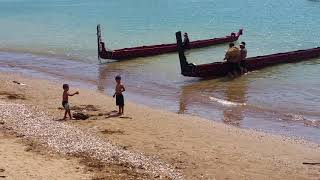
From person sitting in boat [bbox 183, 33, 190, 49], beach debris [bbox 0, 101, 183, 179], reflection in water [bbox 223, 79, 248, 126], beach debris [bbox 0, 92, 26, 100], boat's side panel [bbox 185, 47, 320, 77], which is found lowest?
reflection in water [bbox 223, 79, 248, 126]

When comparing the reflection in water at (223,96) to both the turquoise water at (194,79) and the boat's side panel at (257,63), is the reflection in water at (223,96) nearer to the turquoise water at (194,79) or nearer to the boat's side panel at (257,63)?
the turquoise water at (194,79)

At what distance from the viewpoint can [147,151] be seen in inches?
401

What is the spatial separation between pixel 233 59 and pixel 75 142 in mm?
11817

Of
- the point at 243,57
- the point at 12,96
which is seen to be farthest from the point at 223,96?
the point at 12,96

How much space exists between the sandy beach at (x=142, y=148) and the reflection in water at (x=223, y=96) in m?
1.34

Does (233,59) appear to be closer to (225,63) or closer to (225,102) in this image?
(225,63)

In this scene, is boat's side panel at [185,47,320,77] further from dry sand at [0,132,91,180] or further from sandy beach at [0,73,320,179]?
dry sand at [0,132,91,180]

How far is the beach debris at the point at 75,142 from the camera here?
9.24 meters

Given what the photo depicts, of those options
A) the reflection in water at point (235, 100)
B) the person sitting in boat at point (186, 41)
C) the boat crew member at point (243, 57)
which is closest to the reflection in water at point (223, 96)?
the reflection in water at point (235, 100)

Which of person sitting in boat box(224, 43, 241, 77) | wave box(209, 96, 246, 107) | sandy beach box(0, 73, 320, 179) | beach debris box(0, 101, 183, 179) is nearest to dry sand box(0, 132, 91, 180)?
sandy beach box(0, 73, 320, 179)

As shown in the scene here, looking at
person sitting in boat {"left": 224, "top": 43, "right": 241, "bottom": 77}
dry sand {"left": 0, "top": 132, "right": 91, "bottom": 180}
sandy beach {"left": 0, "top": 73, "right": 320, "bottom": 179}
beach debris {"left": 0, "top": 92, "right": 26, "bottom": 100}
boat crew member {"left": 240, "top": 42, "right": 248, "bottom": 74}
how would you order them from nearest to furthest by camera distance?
dry sand {"left": 0, "top": 132, "right": 91, "bottom": 180} < sandy beach {"left": 0, "top": 73, "right": 320, "bottom": 179} < beach debris {"left": 0, "top": 92, "right": 26, "bottom": 100} < person sitting in boat {"left": 224, "top": 43, "right": 241, "bottom": 77} < boat crew member {"left": 240, "top": 42, "right": 248, "bottom": 74}

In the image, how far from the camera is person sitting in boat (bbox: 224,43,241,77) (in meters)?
21.0

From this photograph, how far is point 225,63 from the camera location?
21.3 metres

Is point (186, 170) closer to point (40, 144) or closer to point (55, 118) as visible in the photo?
point (40, 144)
